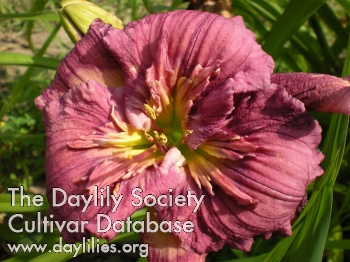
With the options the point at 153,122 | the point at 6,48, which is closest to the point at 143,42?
the point at 153,122

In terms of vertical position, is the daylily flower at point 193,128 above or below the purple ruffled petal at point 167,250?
above

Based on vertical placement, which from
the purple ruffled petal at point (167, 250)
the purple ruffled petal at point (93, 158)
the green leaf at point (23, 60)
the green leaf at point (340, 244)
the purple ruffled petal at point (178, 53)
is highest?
the purple ruffled petal at point (178, 53)

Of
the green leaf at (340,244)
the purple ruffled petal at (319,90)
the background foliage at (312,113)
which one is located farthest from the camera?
the green leaf at (340,244)

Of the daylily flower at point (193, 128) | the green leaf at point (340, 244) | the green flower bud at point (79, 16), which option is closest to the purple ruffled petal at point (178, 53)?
the daylily flower at point (193, 128)

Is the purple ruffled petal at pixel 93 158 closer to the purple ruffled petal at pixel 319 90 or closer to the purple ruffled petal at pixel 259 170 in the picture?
the purple ruffled petal at pixel 259 170

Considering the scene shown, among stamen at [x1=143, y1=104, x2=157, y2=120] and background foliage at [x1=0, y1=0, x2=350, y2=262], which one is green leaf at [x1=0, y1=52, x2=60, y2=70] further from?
stamen at [x1=143, y1=104, x2=157, y2=120]

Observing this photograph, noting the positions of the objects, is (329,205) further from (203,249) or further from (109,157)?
(109,157)

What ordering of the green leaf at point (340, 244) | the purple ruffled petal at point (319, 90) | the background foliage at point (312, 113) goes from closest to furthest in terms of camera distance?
the purple ruffled petal at point (319, 90) < the background foliage at point (312, 113) < the green leaf at point (340, 244)
